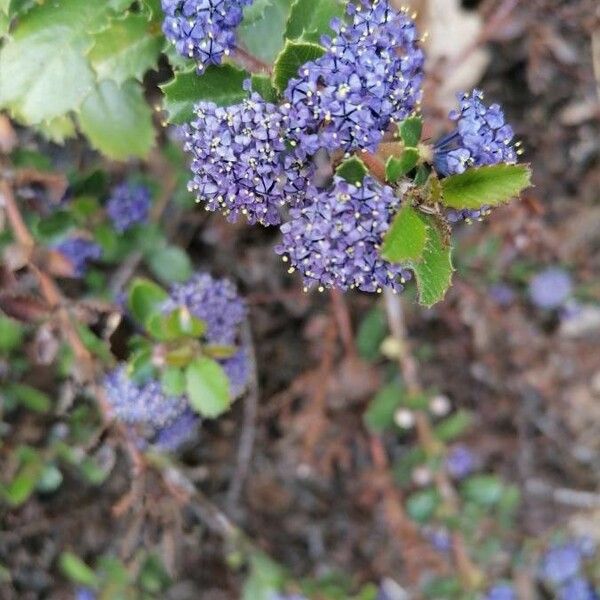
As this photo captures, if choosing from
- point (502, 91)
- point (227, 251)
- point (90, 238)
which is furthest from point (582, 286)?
point (90, 238)

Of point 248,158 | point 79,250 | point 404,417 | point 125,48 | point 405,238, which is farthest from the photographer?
point 404,417

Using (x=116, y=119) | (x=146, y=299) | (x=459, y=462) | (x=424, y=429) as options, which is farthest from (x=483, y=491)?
(x=116, y=119)

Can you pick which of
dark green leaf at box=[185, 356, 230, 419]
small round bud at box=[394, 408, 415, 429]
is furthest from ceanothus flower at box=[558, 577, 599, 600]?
dark green leaf at box=[185, 356, 230, 419]

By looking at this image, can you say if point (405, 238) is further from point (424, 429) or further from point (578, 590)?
point (578, 590)

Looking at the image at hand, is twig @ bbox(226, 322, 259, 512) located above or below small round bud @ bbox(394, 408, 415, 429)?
below

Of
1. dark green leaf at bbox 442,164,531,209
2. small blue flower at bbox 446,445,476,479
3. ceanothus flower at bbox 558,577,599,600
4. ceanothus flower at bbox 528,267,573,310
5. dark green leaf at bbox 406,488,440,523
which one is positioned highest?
ceanothus flower at bbox 528,267,573,310

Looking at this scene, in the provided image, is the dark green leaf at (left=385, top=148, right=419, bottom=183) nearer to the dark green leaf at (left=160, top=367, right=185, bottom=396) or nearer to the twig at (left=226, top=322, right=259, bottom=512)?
the dark green leaf at (left=160, top=367, right=185, bottom=396)

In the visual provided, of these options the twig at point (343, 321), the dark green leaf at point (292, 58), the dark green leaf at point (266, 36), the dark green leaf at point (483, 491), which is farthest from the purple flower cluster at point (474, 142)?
the dark green leaf at point (483, 491)

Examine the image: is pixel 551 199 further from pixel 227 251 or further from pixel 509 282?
pixel 227 251
